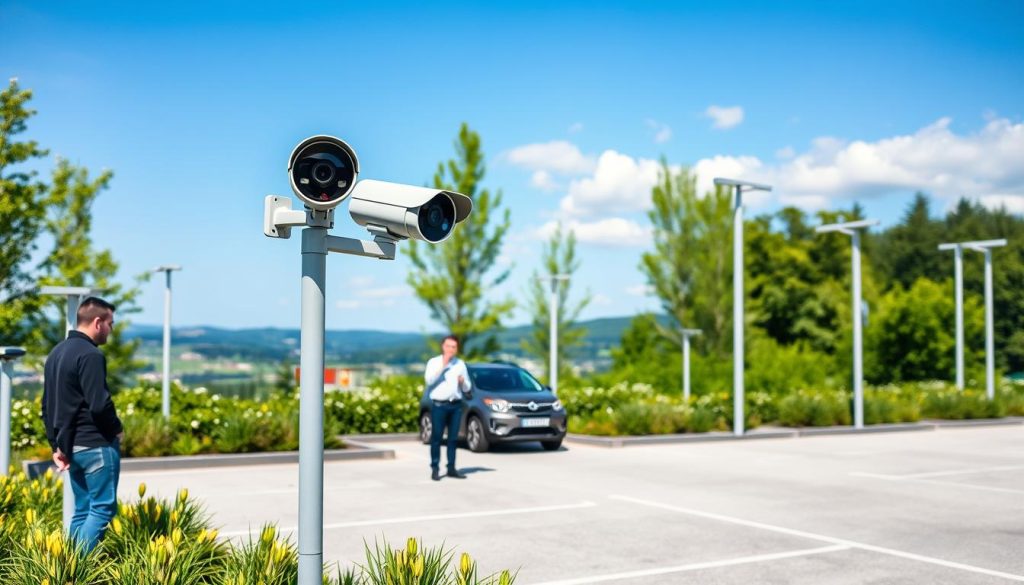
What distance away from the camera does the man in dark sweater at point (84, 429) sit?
622 cm

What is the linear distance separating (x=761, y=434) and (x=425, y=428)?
Result: 276 inches

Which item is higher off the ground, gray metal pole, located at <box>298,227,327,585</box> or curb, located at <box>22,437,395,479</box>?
gray metal pole, located at <box>298,227,327,585</box>

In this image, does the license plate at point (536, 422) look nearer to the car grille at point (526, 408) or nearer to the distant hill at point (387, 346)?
the car grille at point (526, 408)

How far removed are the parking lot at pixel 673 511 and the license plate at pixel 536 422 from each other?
20.7 inches

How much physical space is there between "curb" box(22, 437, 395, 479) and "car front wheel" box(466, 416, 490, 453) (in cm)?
158

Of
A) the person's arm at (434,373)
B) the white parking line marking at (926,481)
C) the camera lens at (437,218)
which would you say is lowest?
the white parking line marking at (926,481)

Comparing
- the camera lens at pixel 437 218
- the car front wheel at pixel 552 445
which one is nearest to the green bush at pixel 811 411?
the car front wheel at pixel 552 445

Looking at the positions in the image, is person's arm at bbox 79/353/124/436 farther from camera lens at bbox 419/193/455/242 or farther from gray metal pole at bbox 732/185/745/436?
gray metal pole at bbox 732/185/745/436

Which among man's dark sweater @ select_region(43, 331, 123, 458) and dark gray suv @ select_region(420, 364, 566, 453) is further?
dark gray suv @ select_region(420, 364, 566, 453)

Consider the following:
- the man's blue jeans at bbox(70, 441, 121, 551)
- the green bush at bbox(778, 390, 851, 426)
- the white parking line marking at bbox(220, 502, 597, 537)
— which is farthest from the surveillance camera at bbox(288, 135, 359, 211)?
the green bush at bbox(778, 390, 851, 426)

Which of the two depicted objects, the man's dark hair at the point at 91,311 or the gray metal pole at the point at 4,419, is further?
the gray metal pole at the point at 4,419

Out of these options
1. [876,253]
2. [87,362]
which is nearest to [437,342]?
[87,362]

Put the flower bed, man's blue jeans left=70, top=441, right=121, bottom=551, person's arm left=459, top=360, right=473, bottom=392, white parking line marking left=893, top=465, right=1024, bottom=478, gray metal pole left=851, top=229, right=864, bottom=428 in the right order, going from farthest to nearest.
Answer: gray metal pole left=851, top=229, right=864, bottom=428, white parking line marking left=893, top=465, right=1024, bottom=478, person's arm left=459, top=360, right=473, bottom=392, man's blue jeans left=70, top=441, right=121, bottom=551, the flower bed

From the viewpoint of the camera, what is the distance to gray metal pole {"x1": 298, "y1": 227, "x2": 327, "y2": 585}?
4.17 metres
